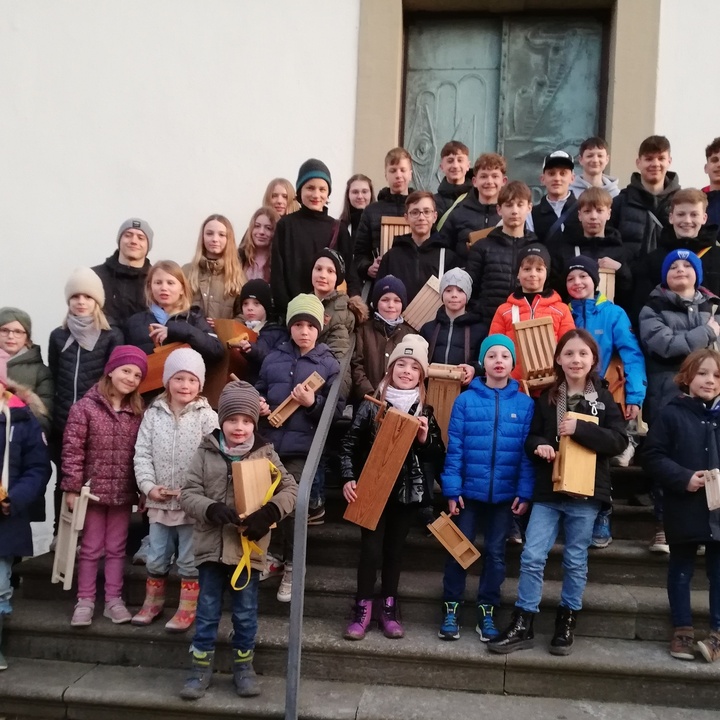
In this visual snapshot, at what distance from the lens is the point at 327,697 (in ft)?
11.6

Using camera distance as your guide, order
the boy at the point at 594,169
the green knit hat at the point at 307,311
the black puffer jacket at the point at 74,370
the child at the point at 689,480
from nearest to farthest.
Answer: the child at the point at 689,480 → the green knit hat at the point at 307,311 → the black puffer jacket at the point at 74,370 → the boy at the point at 594,169

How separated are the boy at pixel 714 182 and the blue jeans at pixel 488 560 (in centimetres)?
254

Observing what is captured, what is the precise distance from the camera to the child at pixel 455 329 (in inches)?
179

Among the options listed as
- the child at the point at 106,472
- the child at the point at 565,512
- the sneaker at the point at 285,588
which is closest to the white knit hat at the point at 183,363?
the child at the point at 106,472

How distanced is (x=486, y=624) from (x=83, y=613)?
199cm

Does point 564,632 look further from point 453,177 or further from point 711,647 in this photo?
point 453,177

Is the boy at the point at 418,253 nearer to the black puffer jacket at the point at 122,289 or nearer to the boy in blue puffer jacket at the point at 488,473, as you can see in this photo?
the boy in blue puffer jacket at the point at 488,473

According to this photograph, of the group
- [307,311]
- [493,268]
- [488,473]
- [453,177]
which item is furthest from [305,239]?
[488,473]

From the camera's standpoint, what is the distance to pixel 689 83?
6.20 meters

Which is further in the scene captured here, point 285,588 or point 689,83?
point 689,83

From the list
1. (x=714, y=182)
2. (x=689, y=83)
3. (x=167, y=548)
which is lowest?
(x=167, y=548)

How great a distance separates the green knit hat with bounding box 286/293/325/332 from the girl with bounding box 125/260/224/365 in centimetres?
46

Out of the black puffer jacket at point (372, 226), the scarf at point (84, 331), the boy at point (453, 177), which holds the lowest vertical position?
the scarf at point (84, 331)

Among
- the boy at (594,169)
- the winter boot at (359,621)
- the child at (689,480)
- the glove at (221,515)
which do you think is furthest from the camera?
the boy at (594,169)
